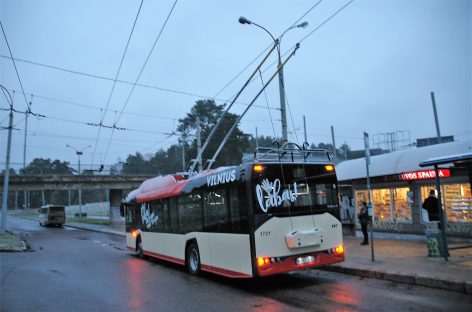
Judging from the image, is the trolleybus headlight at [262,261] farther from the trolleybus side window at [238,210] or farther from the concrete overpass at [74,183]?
the concrete overpass at [74,183]

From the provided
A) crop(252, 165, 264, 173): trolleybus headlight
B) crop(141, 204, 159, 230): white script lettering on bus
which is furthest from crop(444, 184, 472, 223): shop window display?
crop(141, 204, 159, 230): white script lettering on bus

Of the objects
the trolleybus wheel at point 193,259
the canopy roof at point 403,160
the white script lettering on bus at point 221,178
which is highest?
the canopy roof at point 403,160

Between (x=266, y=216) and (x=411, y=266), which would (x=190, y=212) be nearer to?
(x=266, y=216)

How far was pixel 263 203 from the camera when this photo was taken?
29.4 ft

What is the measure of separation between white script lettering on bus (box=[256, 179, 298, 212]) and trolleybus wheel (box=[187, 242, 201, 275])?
334 cm

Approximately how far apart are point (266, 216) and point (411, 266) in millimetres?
4048

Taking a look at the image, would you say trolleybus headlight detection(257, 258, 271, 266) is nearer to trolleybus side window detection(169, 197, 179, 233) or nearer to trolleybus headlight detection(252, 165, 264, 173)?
trolleybus headlight detection(252, 165, 264, 173)

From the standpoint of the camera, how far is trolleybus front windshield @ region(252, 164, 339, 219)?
9.02 m

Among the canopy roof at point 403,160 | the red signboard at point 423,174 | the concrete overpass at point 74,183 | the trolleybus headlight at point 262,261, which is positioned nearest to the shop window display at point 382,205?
the canopy roof at point 403,160

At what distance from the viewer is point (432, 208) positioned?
12648 mm

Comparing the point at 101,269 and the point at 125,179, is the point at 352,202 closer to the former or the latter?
the point at 101,269

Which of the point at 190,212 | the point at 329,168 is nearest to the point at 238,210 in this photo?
the point at 329,168

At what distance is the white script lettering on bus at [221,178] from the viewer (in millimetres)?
9570

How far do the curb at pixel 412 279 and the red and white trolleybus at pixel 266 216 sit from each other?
81cm
